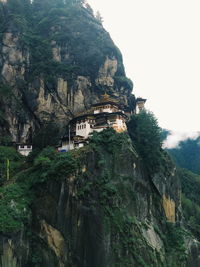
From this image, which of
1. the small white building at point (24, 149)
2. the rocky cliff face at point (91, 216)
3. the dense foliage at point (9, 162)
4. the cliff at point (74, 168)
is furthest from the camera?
the small white building at point (24, 149)

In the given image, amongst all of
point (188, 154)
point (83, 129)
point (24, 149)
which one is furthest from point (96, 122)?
point (188, 154)

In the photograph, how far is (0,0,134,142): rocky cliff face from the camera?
45438 millimetres

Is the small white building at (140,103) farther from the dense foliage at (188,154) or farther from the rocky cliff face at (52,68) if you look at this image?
the dense foliage at (188,154)

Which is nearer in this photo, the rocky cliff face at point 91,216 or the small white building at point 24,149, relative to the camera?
the rocky cliff face at point 91,216

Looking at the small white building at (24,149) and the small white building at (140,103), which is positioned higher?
the small white building at (140,103)

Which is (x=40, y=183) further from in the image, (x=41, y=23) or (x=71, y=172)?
(x=41, y=23)

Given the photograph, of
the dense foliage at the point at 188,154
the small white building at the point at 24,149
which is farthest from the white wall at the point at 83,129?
the dense foliage at the point at 188,154

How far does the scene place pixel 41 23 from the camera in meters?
56.8

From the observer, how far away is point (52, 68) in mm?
48625

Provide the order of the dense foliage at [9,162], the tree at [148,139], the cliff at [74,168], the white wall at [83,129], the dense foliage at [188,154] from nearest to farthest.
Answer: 1. the cliff at [74,168]
2. the dense foliage at [9,162]
3. the tree at [148,139]
4. the white wall at [83,129]
5. the dense foliage at [188,154]

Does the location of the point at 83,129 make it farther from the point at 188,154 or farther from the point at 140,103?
the point at 188,154

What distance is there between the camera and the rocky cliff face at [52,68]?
149 ft

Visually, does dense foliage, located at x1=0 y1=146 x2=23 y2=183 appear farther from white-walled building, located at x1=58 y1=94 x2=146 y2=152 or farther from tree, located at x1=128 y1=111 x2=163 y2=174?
tree, located at x1=128 y1=111 x2=163 y2=174

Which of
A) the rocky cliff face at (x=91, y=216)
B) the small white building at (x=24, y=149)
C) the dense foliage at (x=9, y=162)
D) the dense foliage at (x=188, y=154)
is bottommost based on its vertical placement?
the rocky cliff face at (x=91, y=216)
